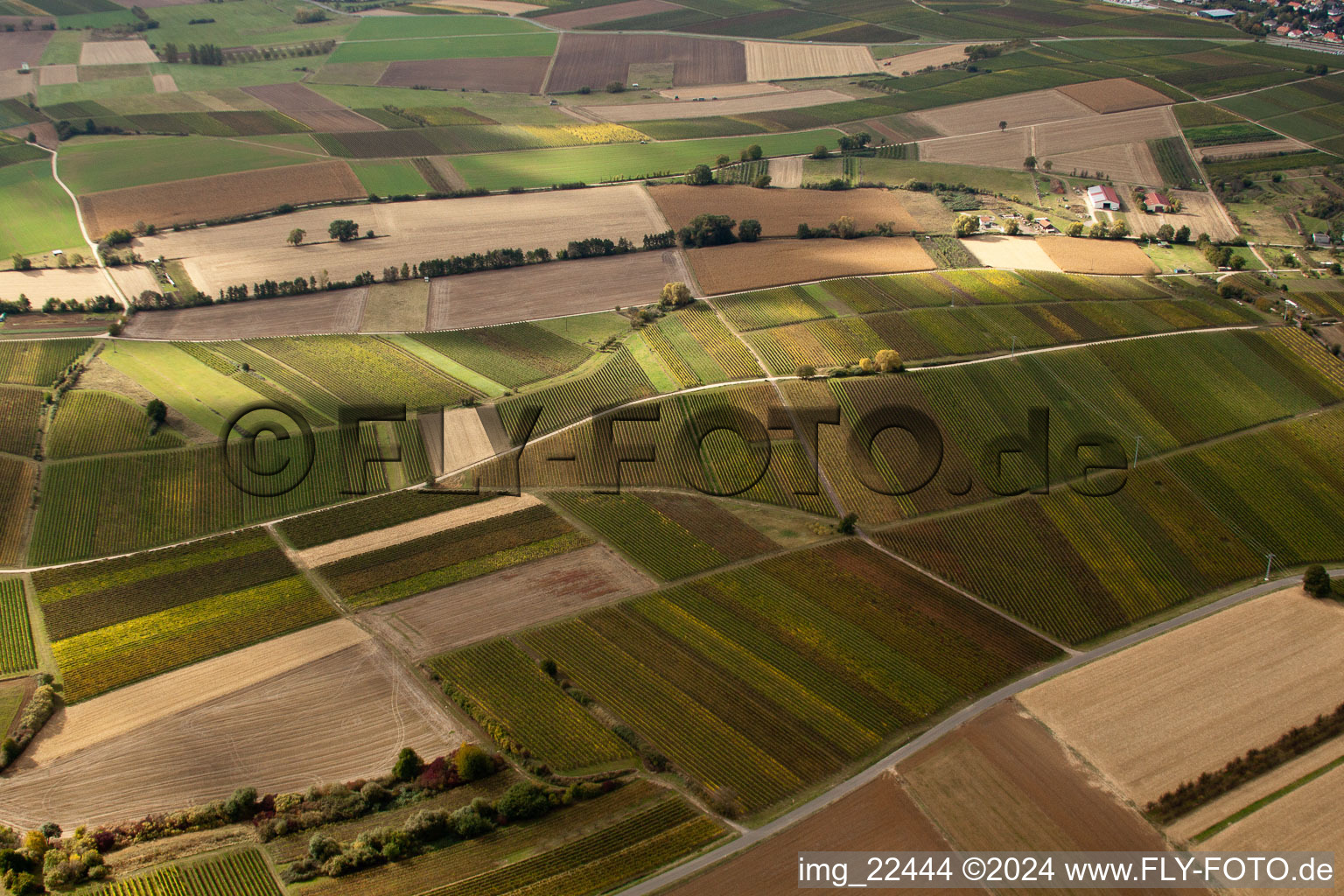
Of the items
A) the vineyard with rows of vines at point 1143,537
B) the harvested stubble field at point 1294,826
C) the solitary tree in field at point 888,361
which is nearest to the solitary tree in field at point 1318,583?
the vineyard with rows of vines at point 1143,537

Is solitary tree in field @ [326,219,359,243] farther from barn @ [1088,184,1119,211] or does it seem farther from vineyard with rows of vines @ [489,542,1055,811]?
barn @ [1088,184,1119,211]

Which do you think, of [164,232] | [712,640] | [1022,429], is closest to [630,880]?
[712,640]

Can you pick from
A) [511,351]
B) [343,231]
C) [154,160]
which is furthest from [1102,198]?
[154,160]

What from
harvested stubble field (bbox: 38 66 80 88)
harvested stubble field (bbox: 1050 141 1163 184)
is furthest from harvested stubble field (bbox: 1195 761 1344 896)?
harvested stubble field (bbox: 38 66 80 88)

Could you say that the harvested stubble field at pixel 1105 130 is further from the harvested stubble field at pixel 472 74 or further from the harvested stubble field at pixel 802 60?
the harvested stubble field at pixel 472 74

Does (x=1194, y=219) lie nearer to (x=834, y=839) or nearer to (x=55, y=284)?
(x=834, y=839)

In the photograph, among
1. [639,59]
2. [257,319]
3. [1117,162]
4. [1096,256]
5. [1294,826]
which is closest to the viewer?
[1294,826]
